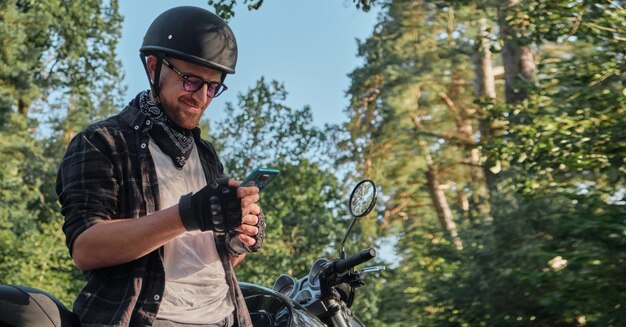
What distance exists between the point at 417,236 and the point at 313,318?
26.5 feet

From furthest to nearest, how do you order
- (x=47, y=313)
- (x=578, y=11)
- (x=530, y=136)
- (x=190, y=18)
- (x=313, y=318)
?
(x=530, y=136) < (x=578, y=11) < (x=313, y=318) < (x=190, y=18) < (x=47, y=313)

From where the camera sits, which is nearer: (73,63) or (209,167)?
(209,167)

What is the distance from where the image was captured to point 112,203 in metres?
3.06

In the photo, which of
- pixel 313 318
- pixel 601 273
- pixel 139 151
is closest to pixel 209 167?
pixel 139 151

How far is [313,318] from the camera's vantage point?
3.76 meters

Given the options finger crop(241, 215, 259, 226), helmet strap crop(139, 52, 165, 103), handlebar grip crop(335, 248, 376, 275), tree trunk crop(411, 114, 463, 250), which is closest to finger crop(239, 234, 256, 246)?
finger crop(241, 215, 259, 226)

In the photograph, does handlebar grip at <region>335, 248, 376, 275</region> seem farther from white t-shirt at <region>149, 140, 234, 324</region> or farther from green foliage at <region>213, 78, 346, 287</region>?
green foliage at <region>213, 78, 346, 287</region>

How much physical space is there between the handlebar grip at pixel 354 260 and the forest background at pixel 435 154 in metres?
4.39

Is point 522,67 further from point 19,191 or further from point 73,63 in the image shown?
point 19,191

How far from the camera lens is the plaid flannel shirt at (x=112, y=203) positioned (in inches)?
118

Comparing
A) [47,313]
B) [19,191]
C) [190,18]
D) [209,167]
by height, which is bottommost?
[19,191]

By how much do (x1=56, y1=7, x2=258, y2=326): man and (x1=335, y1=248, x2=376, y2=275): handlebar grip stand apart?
0.64m

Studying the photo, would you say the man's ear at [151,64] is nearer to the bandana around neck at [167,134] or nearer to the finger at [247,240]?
the bandana around neck at [167,134]

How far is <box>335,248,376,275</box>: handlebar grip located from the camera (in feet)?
13.0
